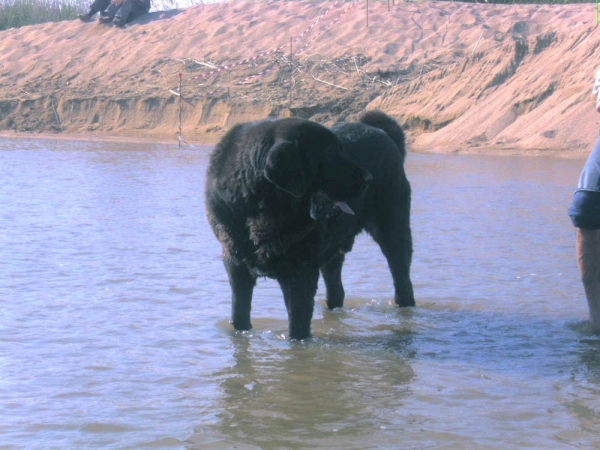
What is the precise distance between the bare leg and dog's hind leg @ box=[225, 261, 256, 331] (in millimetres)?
1851

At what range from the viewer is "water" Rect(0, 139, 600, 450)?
141 inches

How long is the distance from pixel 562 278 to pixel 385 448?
11.4ft

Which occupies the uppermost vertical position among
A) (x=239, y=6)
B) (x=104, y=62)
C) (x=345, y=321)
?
(x=239, y=6)

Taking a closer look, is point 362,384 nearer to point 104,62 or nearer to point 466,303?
point 466,303

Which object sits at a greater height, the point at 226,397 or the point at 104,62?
the point at 104,62

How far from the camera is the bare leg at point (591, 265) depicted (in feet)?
16.6

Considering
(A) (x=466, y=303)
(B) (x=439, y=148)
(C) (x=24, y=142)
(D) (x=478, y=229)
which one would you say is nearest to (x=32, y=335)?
(A) (x=466, y=303)

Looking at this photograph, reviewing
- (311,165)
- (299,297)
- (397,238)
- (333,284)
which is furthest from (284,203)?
(397,238)

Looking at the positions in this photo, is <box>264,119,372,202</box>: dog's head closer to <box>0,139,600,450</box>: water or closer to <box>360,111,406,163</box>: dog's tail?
<box>0,139,600,450</box>: water

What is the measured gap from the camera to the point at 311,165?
464 cm

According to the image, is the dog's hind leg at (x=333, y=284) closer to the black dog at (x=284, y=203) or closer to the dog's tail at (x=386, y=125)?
the black dog at (x=284, y=203)

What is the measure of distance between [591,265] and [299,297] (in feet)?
5.40

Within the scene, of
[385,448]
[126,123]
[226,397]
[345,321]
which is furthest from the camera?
[126,123]

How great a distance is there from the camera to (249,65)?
80.4ft
